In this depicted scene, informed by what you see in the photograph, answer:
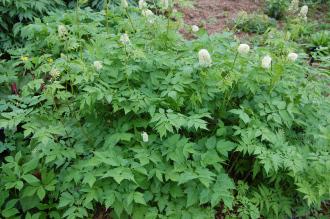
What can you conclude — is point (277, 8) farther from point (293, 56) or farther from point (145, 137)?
point (145, 137)

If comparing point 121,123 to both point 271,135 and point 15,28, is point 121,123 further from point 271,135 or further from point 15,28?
point 15,28

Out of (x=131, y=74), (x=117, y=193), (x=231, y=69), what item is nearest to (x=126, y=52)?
(x=131, y=74)

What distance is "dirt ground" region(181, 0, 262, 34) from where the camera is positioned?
6.77m

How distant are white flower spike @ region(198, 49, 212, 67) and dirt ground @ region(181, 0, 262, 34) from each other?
12.4 ft

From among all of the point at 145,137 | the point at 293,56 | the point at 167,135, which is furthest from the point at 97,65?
the point at 293,56

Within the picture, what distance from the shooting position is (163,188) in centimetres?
296

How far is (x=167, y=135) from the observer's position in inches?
122

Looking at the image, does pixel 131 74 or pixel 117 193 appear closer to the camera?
pixel 117 193

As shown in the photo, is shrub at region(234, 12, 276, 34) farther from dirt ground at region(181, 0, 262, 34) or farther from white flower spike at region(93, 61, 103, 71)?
white flower spike at region(93, 61, 103, 71)

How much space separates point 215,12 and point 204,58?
4.67 metres

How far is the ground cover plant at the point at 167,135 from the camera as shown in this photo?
282 centimetres

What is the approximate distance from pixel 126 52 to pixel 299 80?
1.68 meters

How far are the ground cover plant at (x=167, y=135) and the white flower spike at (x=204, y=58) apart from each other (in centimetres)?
1

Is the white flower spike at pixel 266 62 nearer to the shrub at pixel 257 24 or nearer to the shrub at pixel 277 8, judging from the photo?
the shrub at pixel 257 24
